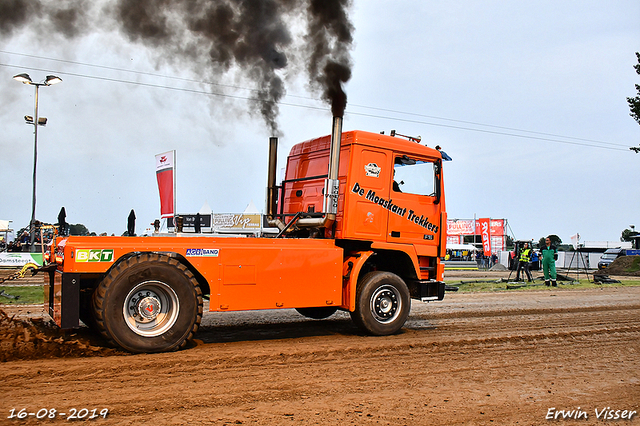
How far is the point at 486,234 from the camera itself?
3925 centimetres

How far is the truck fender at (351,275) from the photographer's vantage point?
810 cm

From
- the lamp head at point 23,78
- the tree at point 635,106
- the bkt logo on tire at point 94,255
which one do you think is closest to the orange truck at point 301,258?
the bkt logo on tire at point 94,255

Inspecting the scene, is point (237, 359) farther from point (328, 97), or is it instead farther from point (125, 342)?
point (328, 97)

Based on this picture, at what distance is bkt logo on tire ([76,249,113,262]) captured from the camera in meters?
6.24

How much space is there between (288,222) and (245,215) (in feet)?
79.3

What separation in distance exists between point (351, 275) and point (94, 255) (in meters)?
3.67

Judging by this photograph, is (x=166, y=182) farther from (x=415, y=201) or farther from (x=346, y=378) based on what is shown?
(x=346, y=378)

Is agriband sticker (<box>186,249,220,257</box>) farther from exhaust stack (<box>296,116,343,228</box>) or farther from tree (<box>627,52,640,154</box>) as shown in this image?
tree (<box>627,52,640,154</box>)

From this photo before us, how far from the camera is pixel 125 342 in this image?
630 centimetres

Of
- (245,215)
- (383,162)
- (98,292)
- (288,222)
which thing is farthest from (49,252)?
(245,215)

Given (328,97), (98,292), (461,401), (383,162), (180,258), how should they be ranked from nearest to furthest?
(461,401) → (98,292) → (180,258) → (383,162) → (328,97)

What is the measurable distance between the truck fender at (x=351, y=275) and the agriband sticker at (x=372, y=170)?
1.24m

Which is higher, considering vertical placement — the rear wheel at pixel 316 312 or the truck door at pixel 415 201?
the truck door at pixel 415 201

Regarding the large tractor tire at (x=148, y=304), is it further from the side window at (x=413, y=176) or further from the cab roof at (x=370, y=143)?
the side window at (x=413, y=176)
